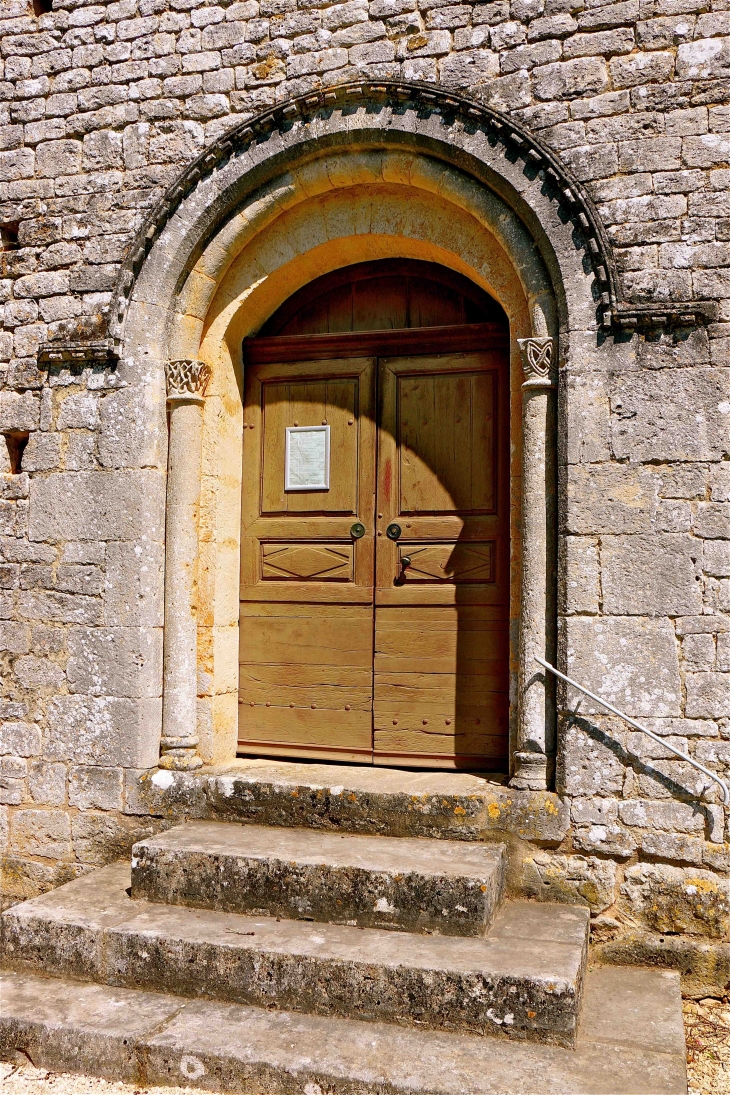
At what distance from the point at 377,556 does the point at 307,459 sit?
641 mm

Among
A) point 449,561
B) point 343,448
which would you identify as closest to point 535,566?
point 449,561

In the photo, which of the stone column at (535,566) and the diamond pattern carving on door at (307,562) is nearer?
the stone column at (535,566)

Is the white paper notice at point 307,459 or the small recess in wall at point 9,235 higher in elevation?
the small recess in wall at point 9,235

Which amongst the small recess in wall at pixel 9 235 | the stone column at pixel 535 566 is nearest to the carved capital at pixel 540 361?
the stone column at pixel 535 566

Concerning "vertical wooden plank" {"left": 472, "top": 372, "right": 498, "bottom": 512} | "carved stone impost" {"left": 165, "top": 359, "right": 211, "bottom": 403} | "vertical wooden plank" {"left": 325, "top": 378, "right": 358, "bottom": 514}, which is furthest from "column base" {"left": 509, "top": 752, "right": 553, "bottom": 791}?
"carved stone impost" {"left": 165, "top": 359, "right": 211, "bottom": 403}

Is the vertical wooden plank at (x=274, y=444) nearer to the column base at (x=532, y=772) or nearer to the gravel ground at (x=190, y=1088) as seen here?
the column base at (x=532, y=772)

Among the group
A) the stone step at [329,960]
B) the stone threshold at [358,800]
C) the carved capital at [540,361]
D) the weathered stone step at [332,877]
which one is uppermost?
the carved capital at [540,361]

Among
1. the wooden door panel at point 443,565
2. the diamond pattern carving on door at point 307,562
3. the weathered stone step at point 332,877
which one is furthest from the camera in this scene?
the diamond pattern carving on door at point 307,562

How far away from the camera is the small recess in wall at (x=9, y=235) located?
4922 mm

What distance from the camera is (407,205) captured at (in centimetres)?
455

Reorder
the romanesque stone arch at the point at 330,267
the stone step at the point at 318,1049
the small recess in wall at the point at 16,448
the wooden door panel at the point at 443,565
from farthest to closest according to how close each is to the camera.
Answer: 1. the small recess in wall at the point at 16,448
2. the wooden door panel at the point at 443,565
3. the romanesque stone arch at the point at 330,267
4. the stone step at the point at 318,1049

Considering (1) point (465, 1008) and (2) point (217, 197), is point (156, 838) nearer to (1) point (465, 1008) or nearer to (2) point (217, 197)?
(1) point (465, 1008)

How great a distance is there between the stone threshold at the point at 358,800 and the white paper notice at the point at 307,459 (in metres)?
1.44

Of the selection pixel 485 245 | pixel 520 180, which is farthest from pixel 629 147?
pixel 485 245
